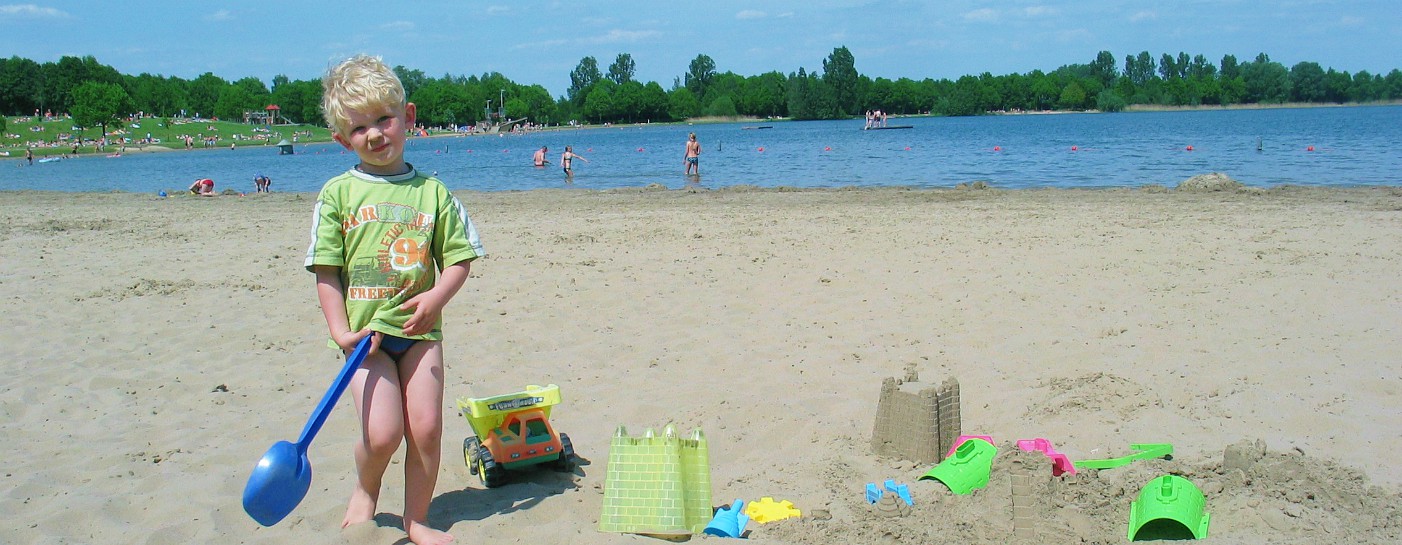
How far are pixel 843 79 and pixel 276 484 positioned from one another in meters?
152

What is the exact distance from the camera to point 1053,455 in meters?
3.57

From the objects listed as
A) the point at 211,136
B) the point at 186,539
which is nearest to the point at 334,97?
the point at 186,539

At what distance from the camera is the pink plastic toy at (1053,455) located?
3545mm

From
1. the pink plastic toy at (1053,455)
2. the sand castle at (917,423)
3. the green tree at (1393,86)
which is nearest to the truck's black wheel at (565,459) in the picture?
the sand castle at (917,423)

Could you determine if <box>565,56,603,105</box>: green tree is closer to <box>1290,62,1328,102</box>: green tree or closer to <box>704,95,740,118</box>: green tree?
<box>704,95,740,118</box>: green tree

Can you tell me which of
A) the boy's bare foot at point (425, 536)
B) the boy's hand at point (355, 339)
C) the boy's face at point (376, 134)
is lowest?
the boy's bare foot at point (425, 536)

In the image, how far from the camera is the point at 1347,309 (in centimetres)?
603

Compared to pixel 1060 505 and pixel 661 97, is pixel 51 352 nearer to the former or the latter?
pixel 1060 505

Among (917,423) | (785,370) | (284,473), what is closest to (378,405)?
(284,473)

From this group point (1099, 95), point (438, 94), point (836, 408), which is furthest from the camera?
point (1099, 95)

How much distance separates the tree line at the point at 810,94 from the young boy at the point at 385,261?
13052 centimetres

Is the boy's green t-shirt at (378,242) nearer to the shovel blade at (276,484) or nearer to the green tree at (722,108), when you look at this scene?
the shovel blade at (276,484)

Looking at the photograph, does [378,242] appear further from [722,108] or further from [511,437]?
[722,108]

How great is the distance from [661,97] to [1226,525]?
162 m
